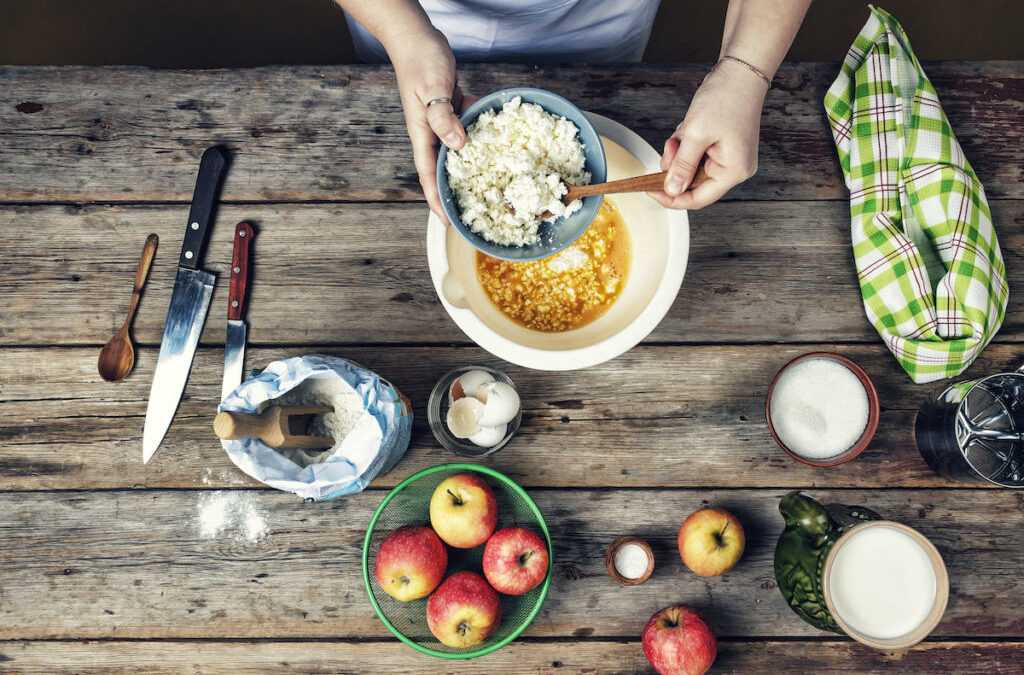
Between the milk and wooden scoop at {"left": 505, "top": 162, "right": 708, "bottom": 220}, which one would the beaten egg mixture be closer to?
wooden scoop at {"left": 505, "top": 162, "right": 708, "bottom": 220}

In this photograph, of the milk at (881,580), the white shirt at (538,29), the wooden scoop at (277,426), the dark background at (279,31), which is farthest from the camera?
the dark background at (279,31)

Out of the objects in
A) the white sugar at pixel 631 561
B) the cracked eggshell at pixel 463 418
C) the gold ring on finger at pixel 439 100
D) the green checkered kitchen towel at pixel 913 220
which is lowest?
the white sugar at pixel 631 561

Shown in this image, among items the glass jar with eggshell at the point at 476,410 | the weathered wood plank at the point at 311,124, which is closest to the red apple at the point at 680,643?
the glass jar with eggshell at the point at 476,410

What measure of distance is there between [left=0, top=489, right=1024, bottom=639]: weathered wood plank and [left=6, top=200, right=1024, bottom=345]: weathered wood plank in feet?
0.90

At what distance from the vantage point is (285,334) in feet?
3.56

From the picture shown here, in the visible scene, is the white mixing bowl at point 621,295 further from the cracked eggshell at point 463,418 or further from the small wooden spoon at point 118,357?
the small wooden spoon at point 118,357

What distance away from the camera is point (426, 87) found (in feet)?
2.84

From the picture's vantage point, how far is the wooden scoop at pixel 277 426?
817 mm

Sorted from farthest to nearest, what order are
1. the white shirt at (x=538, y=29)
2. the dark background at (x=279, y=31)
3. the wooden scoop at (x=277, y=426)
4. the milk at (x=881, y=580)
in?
the dark background at (x=279, y=31), the white shirt at (x=538, y=29), the milk at (x=881, y=580), the wooden scoop at (x=277, y=426)

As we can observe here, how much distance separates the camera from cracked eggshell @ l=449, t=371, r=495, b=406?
1.02 metres

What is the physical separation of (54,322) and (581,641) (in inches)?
40.5

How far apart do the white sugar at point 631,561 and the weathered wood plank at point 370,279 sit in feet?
1.12

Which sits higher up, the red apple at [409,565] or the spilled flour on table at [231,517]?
the red apple at [409,565]

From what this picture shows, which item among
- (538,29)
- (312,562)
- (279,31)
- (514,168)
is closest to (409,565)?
(312,562)
